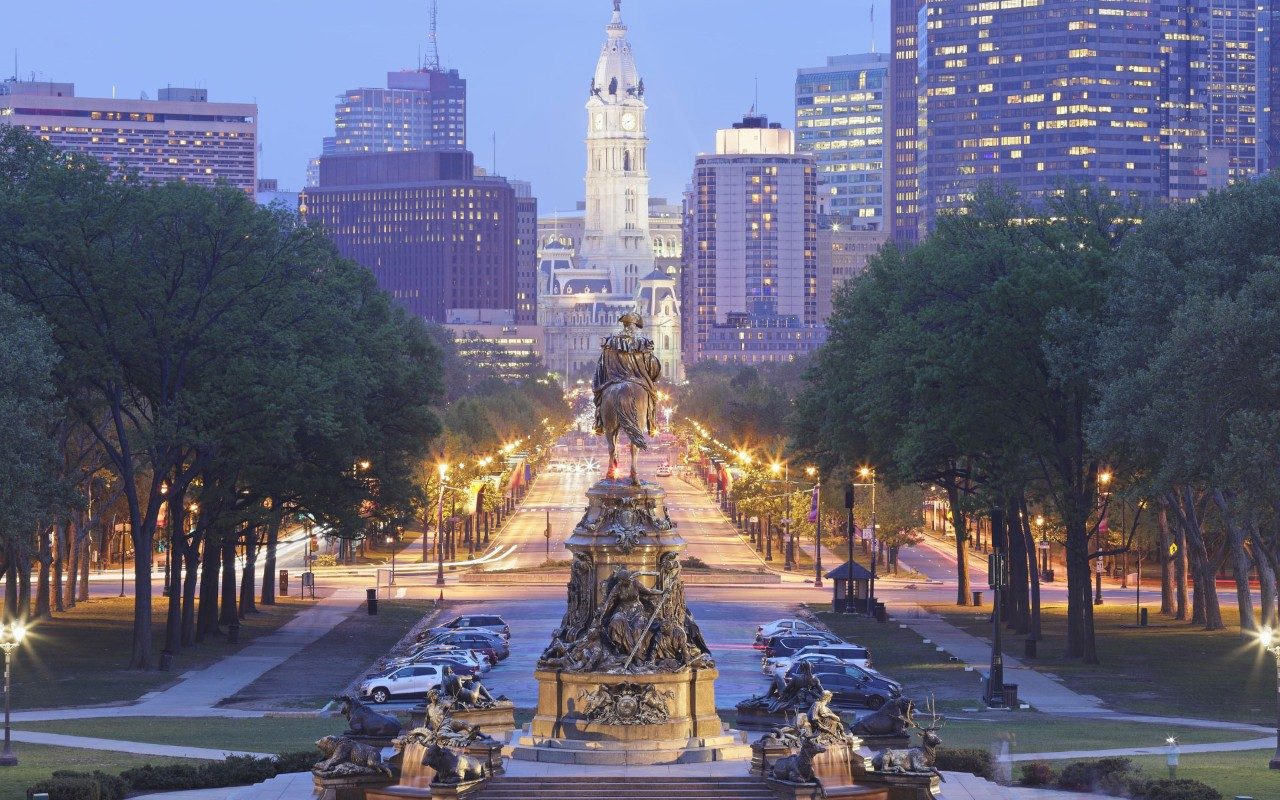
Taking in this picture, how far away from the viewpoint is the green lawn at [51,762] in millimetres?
37188

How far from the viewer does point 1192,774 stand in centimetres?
3906

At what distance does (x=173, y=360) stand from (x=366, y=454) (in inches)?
584

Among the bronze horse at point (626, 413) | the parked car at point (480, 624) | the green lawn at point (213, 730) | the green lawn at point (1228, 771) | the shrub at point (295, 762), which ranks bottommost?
the green lawn at point (1228, 771)

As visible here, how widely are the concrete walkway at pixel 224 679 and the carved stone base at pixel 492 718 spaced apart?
667 inches

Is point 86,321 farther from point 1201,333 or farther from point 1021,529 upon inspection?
point 1021,529

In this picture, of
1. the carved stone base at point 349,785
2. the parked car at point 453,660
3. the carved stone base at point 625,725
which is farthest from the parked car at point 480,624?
the carved stone base at point 349,785

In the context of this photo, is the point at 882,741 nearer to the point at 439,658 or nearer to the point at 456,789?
the point at 456,789

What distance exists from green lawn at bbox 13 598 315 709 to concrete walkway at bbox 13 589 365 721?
Result: 72 centimetres

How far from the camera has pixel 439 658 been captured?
60375mm

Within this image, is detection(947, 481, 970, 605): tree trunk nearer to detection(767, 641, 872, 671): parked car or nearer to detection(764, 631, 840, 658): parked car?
detection(764, 631, 840, 658): parked car

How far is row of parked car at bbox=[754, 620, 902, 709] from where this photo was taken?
52.1 metres

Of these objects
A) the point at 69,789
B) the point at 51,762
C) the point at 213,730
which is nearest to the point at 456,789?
the point at 69,789

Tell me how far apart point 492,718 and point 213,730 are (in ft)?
42.4

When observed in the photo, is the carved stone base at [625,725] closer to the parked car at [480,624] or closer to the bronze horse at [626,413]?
the bronze horse at [626,413]
